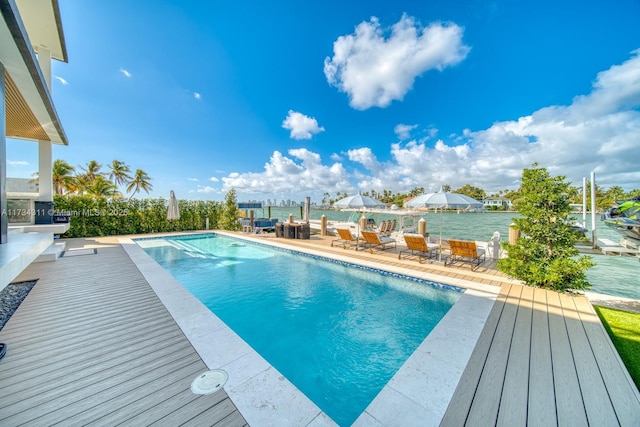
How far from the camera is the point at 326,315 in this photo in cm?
433

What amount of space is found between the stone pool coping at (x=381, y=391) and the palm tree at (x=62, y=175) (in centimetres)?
2941

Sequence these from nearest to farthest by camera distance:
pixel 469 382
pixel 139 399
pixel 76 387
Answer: pixel 139 399, pixel 76 387, pixel 469 382

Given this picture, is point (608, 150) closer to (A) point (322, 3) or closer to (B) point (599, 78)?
(B) point (599, 78)

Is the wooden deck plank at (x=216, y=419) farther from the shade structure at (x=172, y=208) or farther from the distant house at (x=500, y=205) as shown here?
the shade structure at (x=172, y=208)

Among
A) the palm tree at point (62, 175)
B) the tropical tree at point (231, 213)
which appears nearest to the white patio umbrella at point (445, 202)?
the tropical tree at point (231, 213)

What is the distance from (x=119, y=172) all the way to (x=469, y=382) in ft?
129

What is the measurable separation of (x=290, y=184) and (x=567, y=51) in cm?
3017

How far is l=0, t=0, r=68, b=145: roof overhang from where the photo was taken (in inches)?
112

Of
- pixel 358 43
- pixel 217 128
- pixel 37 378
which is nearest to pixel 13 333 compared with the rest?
pixel 37 378

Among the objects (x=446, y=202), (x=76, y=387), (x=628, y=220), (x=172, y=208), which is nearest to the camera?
(x=76, y=387)

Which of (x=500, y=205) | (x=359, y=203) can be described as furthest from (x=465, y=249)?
(x=500, y=205)

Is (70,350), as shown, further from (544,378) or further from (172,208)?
(172,208)

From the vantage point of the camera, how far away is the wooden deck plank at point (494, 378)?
5.93 ft

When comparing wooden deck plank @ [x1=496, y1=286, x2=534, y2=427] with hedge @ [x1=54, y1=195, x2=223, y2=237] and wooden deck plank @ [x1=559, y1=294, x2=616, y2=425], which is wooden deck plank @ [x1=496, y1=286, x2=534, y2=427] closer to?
wooden deck plank @ [x1=559, y1=294, x2=616, y2=425]
